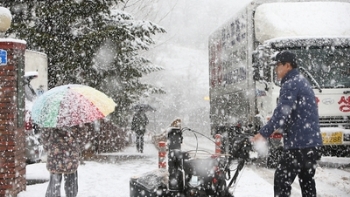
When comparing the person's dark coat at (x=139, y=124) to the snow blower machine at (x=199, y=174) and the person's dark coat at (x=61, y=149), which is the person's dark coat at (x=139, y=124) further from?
the snow blower machine at (x=199, y=174)

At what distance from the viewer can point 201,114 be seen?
38.3 m

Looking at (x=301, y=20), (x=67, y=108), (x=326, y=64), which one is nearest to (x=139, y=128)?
(x=301, y=20)

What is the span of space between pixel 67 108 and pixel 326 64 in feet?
22.4

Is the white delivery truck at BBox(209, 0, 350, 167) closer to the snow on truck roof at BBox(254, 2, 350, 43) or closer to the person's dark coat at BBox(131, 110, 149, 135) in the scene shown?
the snow on truck roof at BBox(254, 2, 350, 43)

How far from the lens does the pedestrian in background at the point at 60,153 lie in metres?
6.08

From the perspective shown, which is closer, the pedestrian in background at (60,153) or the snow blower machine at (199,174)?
the snow blower machine at (199,174)

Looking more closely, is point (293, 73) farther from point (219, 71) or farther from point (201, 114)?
point (201, 114)

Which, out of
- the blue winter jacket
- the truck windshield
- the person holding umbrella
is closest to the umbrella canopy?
the person holding umbrella

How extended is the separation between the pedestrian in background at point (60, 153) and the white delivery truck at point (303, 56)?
519cm

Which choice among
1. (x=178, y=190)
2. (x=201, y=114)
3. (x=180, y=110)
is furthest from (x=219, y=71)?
(x=180, y=110)

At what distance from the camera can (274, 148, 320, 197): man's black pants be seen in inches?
193

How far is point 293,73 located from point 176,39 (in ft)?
213

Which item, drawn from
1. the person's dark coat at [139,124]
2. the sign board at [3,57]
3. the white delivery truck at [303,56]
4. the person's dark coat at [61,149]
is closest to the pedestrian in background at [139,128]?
the person's dark coat at [139,124]

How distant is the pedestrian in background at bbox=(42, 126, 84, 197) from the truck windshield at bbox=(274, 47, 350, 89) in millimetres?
6293
